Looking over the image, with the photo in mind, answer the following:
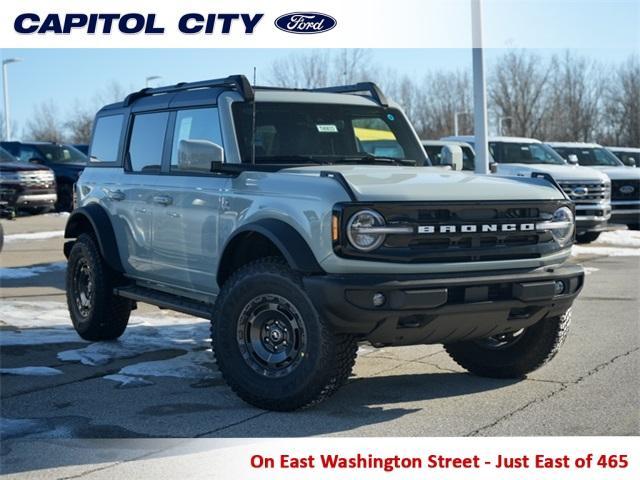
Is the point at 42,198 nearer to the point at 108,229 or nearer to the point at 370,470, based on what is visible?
the point at 108,229

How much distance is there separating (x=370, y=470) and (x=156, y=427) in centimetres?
134

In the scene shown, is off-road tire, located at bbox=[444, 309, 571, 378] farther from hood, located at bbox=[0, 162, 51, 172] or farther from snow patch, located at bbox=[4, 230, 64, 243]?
hood, located at bbox=[0, 162, 51, 172]

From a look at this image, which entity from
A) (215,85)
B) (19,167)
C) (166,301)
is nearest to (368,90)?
(215,85)

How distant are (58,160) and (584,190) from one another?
13.4m

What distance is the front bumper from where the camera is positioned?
16.9 ft

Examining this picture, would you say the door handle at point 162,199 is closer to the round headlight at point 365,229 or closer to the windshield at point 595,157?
the round headlight at point 365,229

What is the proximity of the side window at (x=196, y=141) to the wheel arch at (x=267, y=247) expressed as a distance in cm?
61

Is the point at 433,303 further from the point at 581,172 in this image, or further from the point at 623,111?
the point at 623,111

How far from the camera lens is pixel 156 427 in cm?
526

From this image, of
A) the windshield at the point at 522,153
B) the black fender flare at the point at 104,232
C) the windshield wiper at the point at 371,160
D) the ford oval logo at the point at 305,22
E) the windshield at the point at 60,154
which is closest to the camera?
the windshield wiper at the point at 371,160

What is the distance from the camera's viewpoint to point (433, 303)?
5211 millimetres

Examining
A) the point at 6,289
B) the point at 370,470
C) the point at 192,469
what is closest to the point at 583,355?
the point at 370,470

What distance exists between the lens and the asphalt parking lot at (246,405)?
17.0 feet

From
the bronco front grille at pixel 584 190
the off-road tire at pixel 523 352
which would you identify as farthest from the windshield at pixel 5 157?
the off-road tire at pixel 523 352
